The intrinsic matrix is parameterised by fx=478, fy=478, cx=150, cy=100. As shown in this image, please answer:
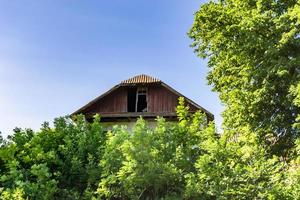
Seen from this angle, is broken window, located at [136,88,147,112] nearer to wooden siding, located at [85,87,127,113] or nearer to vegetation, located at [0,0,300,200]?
wooden siding, located at [85,87,127,113]

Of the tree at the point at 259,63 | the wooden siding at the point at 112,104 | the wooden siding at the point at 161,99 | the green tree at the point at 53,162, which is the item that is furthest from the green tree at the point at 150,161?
the wooden siding at the point at 112,104

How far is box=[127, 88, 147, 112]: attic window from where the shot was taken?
28047mm

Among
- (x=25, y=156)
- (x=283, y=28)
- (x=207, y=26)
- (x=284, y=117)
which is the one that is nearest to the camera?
(x=25, y=156)

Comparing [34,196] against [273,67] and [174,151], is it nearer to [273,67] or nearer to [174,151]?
[174,151]

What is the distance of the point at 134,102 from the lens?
2814 cm

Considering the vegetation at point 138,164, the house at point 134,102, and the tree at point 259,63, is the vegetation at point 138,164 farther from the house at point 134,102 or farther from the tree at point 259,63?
the house at point 134,102

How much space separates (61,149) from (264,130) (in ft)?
37.0

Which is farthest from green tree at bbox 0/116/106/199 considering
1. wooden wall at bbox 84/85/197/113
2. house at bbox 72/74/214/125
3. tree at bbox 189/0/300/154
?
wooden wall at bbox 84/85/197/113

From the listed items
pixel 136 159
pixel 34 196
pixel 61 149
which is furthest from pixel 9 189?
pixel 136 159

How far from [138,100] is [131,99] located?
1.61 ft

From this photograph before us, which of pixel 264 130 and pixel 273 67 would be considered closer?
pixel 273 67

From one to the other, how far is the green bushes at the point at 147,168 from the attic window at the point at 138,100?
19.5 metres

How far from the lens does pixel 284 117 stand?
17.7 meters

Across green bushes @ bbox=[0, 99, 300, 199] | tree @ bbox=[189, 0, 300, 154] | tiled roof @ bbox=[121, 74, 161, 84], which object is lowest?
green bushes @ bbox=[0, 99, 300, 199]
